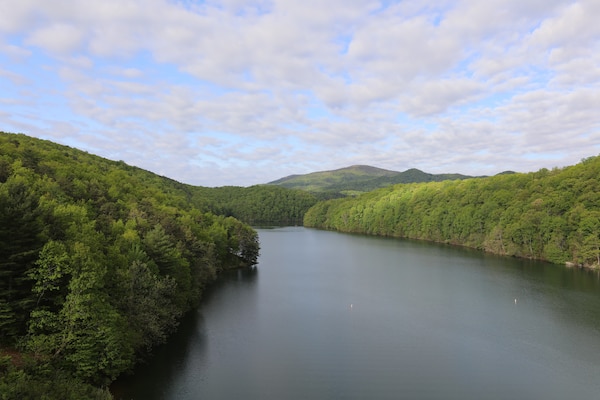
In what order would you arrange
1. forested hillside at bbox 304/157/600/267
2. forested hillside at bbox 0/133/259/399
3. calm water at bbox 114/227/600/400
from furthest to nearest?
forested hillside at bbox 304/157/600/267, calm water at bbox 114/227/600/400, forested hillside at bbox 0/133/259/399

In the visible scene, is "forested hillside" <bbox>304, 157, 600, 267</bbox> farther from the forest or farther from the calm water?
the calm water

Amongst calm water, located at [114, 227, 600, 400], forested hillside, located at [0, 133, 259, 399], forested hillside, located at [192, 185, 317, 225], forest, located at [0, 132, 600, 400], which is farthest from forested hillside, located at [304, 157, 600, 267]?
forested hillside, located at [0, 133, 259, 399]

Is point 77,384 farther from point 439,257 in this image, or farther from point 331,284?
point 439,257

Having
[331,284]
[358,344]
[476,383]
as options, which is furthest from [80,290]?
[331,284]

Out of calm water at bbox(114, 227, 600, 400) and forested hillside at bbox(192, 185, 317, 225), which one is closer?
calm water at bbox(114, 227, 600, 400)

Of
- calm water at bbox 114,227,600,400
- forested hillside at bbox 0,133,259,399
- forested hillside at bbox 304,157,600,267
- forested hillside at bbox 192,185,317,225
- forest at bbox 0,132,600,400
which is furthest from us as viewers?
forested hillside at bbox 192,185,317,225

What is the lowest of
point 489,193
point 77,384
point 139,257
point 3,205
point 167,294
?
point 77,384
